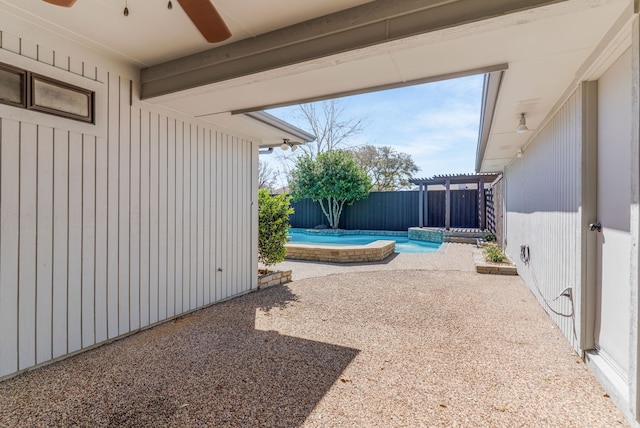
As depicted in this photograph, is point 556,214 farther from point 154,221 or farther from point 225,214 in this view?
point 154,221

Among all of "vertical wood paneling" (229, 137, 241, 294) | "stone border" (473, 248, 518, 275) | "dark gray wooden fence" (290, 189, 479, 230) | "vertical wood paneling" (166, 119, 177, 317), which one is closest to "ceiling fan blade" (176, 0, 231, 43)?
"vertical wood paneling" (166, 119, 177, 317)

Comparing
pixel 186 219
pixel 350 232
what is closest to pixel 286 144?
pixel 186 219

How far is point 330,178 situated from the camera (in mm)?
15141

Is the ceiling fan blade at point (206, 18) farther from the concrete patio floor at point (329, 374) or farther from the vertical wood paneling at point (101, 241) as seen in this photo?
the concrete patio floor at point (329, 374)

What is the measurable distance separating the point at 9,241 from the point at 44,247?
248 mm

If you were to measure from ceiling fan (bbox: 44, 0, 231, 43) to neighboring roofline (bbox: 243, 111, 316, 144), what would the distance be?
81.6 inches

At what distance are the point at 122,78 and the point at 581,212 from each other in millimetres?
4650

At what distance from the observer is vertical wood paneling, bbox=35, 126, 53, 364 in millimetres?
2766

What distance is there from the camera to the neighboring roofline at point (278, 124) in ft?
14.8

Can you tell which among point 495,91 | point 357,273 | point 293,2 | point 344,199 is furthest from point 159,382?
point 344,199

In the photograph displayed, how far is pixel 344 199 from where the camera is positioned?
15789 millimetres

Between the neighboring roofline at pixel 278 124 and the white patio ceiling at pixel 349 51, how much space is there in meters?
0.91

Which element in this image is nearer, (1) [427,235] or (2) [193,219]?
(2) [193,219]

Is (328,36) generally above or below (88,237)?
above
